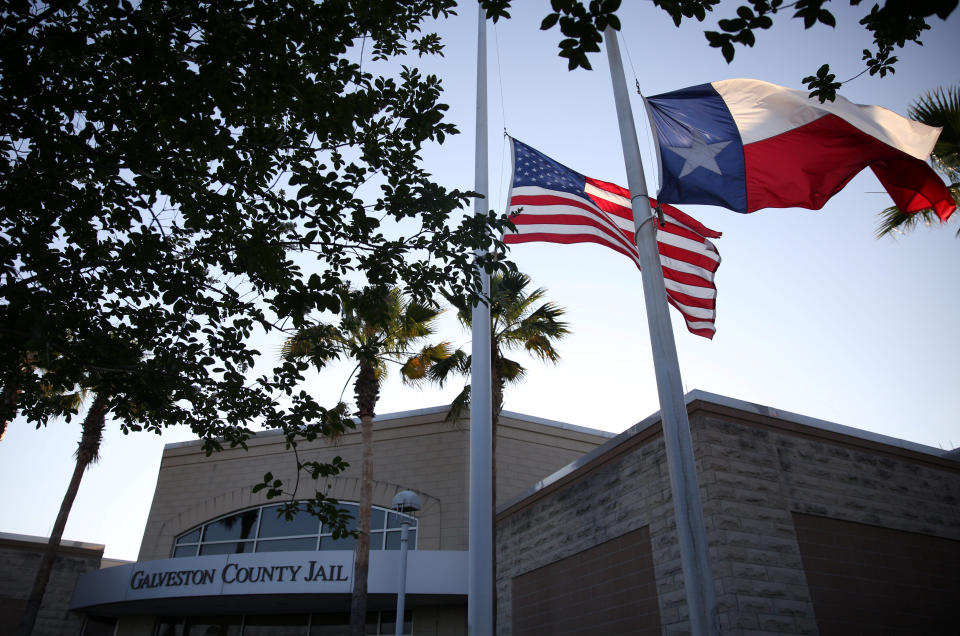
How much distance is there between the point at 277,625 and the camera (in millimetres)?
19984

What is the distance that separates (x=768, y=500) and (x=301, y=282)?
303 inches

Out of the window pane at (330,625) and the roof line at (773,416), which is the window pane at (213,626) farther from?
the roof line at (773,416)

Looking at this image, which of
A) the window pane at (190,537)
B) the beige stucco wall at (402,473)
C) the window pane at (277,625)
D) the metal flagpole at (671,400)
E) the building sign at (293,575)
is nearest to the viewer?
the metal flagpole at (671,400)

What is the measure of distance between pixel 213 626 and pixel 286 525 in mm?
3645

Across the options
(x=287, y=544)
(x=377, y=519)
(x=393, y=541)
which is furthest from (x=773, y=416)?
(x=287, y=544)

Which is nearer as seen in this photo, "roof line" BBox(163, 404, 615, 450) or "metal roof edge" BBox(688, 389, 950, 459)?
"metal roof edge" BBox(688, 389, 950, 459)

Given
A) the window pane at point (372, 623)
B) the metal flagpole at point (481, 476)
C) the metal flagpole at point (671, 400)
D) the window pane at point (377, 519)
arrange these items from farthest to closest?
1. the window pane at point (377, 519)
2. the window pane at point (372, 623)
3. the metal flagpole at point (481, 476)
4. the metal flagpole at point (671, 400)

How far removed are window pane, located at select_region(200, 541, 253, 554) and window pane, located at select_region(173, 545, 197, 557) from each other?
11.6 inches

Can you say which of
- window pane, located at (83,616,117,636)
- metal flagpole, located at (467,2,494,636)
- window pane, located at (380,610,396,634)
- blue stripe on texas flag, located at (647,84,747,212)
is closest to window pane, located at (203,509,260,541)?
window pane, located at (83,616,117,636)

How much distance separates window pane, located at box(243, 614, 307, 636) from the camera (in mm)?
19812

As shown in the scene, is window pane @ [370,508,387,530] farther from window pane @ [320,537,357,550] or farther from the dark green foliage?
the dark green foliage

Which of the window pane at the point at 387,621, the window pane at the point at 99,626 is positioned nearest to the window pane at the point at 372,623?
the window pane at the point at 387,621

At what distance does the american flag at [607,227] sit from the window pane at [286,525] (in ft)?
41.8

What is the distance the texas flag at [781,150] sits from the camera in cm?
843
